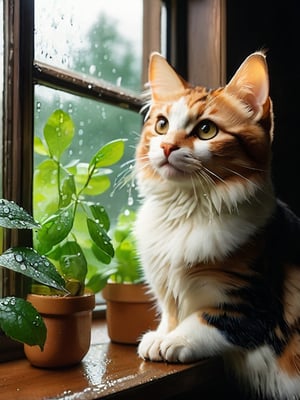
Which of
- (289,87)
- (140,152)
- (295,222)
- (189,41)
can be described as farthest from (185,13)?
(295,222)

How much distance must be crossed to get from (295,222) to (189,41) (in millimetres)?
689

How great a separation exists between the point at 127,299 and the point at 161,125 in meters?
0.39

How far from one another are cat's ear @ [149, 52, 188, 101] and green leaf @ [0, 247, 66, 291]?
0.51 meters

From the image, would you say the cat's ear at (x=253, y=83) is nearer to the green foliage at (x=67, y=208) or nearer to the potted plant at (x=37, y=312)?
the green foliage at (x=67, y=208)

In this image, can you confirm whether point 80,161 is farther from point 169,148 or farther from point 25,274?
point 25,274

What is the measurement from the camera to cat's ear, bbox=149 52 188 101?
4.02 ft

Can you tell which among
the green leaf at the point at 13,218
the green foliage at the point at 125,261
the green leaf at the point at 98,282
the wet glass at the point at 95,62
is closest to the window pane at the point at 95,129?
the wet glass at the point at 95,62

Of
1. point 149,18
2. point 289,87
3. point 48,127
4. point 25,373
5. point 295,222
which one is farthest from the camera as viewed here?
point 289,87

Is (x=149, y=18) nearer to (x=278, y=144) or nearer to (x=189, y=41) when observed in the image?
(x=189, y=41)

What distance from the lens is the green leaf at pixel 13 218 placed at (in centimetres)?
87

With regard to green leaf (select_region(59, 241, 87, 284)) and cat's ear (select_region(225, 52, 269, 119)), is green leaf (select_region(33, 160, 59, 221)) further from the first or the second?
cat's ear (select_region(225, 52, 269, 119))

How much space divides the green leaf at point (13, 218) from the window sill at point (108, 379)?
26 cm

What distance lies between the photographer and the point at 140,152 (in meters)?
1.22

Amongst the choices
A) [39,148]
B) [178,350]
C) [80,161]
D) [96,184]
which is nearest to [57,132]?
[39,148]
